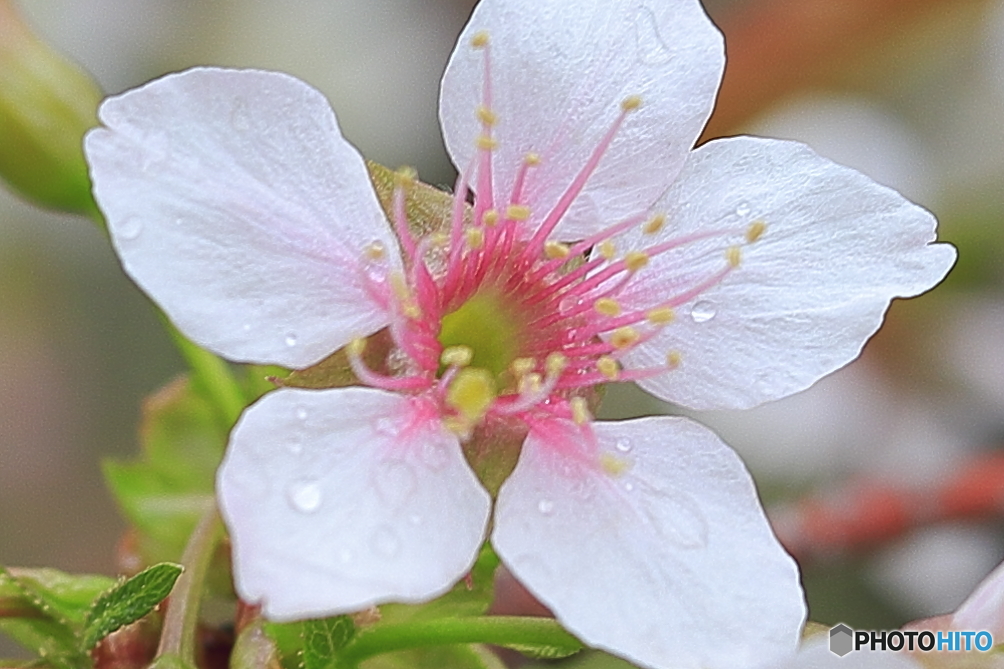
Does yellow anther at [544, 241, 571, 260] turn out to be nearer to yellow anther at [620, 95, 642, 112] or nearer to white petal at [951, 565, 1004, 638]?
yellow anther at [620, 95, 642, 112]

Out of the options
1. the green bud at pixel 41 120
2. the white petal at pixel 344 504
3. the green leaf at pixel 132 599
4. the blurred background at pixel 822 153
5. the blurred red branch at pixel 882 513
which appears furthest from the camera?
the blurred background at pixel 822 153

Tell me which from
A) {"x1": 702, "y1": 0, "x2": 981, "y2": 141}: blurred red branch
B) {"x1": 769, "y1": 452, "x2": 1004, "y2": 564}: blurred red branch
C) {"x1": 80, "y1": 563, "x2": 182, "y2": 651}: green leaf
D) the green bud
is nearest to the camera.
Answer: {"x1": 80, "y1": 563, "x2": 182, "y2": 651}: green leaf

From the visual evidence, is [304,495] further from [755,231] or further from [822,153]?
[822,153]

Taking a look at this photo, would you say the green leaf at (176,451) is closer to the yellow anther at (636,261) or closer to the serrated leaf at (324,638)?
the serrated leaf at (324,638)

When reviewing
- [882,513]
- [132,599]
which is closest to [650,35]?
[132,599]

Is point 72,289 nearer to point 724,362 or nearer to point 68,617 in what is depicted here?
point 68,617

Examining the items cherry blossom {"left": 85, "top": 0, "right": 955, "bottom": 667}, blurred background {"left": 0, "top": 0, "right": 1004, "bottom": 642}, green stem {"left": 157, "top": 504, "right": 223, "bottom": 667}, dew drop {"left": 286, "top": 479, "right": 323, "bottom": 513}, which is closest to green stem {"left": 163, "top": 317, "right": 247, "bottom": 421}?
green stem {"left": 157, "top": 504, "right": 223, "bottom": 667}

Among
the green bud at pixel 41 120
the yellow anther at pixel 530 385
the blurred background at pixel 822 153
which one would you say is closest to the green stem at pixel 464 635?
the yellow anther at pixel 530 385
